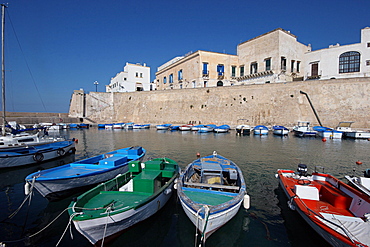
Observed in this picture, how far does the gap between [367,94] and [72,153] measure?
3568 centimetres

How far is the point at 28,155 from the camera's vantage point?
10281 mm

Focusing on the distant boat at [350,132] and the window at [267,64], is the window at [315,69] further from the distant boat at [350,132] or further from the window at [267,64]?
the distant boat at [350,132]

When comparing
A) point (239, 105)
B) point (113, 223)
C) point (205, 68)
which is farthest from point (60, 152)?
point (205, 68)

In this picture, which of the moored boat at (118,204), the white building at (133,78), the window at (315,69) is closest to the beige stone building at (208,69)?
the white building at (133,78)

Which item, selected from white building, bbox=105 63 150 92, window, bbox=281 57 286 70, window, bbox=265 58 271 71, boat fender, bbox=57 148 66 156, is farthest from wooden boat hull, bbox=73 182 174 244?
white building, bbox=105 63 150 92

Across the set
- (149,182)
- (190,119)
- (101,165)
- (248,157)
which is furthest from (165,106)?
(149,182)

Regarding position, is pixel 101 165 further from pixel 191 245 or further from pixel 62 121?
pixel 62 121

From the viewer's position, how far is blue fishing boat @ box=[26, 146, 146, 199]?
5748 mm

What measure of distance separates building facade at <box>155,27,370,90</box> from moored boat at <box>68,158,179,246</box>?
34106 mm

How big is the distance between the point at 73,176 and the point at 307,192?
7282mm

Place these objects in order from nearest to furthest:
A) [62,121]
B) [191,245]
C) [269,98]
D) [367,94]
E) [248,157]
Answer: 1. [191,245]
2. [248,157]
3. [367,94]
4. [269,98]
5. [62,121]

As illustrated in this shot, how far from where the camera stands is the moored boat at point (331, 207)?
11.6 ft

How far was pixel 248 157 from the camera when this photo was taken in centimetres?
1235

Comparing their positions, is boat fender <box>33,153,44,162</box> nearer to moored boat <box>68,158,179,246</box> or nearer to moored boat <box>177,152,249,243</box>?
moored boat <box>68,158,179,246</box>
